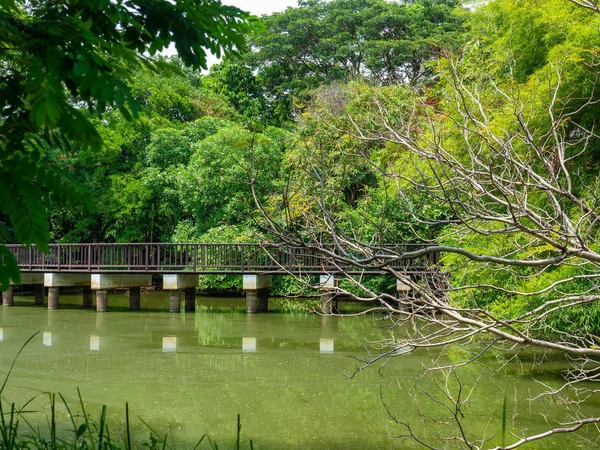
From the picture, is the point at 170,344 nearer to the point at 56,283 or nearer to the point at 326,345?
the point at 326,345

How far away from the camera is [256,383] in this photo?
8078 millimetres

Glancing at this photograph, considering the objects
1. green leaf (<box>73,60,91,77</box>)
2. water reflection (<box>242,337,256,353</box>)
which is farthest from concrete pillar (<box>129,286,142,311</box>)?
green leaf (<box>73,60,91,77</box>)

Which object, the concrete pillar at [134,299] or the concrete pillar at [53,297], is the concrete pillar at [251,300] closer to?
the concrete pillar at [134,299]

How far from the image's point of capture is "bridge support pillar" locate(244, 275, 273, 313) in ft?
49.2

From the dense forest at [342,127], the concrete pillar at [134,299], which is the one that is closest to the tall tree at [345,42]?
A: the dense forest at [342,127]

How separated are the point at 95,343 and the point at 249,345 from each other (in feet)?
7.24

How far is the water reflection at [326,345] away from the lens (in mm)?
10680

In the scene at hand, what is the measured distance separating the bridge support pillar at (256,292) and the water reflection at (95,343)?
3968mm

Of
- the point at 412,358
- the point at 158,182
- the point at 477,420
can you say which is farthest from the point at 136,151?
the point at 477,420

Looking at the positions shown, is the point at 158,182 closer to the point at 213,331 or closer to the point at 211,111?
the point at 211,111

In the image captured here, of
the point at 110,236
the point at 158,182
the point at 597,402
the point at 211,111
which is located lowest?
the point at 597,402

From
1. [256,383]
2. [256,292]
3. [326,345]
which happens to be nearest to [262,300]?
[256,292]

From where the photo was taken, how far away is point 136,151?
2131 centimetres

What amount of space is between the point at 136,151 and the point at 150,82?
204 cm
